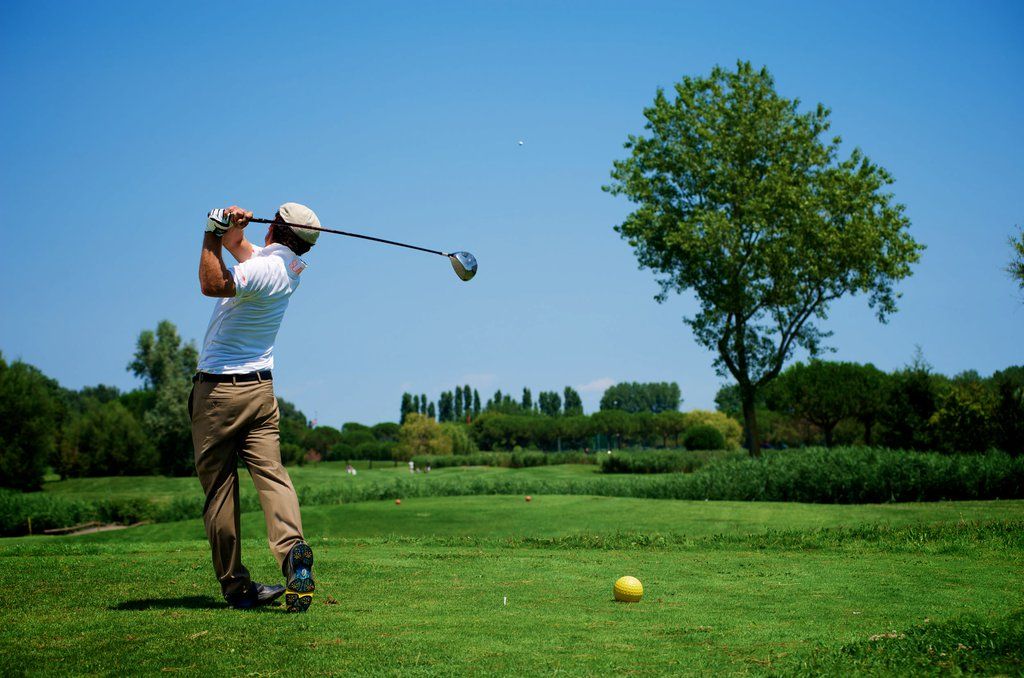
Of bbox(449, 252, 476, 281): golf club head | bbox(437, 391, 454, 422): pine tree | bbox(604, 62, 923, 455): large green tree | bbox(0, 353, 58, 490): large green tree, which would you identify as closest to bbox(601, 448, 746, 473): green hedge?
bbox(604, 62, 923, 455): large green tree

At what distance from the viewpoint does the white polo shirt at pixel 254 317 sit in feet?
17.8

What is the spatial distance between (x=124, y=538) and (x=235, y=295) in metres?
14.0

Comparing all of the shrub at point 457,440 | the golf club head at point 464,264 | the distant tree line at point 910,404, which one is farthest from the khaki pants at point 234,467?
the shrub at point 457,440

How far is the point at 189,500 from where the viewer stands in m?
23.2

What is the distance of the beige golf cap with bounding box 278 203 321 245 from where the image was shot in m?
5.75

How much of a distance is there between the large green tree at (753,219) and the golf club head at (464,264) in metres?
26.3

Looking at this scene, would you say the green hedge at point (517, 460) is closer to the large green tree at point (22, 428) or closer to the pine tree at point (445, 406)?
the large green tree at point (22, 428)

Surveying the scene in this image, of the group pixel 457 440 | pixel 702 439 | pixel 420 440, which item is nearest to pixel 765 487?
pixel 702 439

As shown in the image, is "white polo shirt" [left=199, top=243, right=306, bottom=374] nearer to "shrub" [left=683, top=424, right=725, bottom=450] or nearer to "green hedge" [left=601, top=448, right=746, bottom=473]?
"green hedge" [left=601, top=448, right=746, bottom=473]

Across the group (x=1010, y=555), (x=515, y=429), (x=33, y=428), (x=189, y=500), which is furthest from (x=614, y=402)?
(x=1010, y=555)

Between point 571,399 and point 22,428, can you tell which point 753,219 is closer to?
point 22,428

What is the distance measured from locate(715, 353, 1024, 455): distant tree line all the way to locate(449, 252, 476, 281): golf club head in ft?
79.8

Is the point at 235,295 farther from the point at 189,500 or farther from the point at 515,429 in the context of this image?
the point at 515,429

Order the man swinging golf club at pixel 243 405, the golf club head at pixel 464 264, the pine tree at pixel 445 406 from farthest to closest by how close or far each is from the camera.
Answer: the pine tree at pixel 445 406 → the golf club head at pixel 464 264 → the man swinging golf club at pixel 243 405
